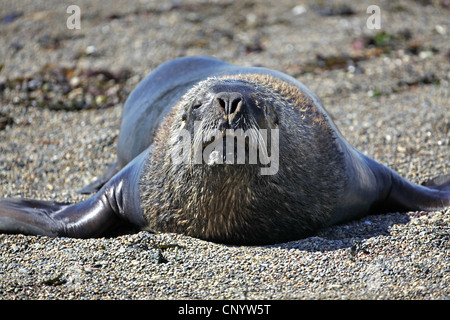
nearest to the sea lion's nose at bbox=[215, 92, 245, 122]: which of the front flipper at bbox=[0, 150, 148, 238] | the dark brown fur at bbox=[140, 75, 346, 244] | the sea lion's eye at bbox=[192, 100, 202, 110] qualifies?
the sea lion's eye at bbox=[192, 100, 202, 110]

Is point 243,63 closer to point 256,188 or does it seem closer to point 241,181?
point 256,188

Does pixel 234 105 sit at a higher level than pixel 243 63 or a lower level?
lower

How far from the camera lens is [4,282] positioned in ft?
14.9

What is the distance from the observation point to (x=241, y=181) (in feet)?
15.1

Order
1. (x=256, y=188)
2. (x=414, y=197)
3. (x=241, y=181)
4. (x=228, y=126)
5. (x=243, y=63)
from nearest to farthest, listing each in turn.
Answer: (x=228, y=126), (x=241, y=181), (x=256, y=188), (x=414, y=197), (x=243, y=63)

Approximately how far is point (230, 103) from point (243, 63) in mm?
6357

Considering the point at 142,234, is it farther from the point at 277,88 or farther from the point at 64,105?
the point at 64,105

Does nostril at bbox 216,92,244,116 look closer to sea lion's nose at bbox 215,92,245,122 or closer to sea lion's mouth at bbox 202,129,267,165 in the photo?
sea lion's nose at bbox 215,92,245,122

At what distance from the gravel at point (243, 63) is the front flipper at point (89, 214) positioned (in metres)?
0.17

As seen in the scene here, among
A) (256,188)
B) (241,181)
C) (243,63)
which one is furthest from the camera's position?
(243,63)

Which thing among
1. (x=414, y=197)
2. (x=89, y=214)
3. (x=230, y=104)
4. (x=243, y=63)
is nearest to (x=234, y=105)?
(x=230, y=104)
